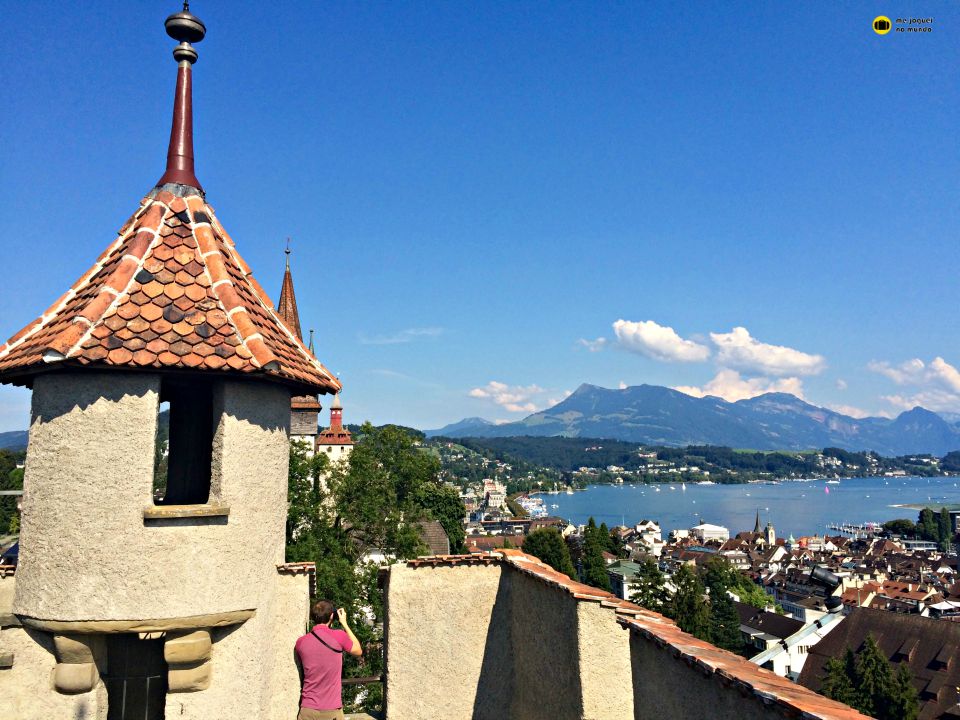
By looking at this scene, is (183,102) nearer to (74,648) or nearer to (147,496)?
(147,496)

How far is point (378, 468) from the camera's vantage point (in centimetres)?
2705

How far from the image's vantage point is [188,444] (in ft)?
23.6

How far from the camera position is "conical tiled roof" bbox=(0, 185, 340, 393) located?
5043mm

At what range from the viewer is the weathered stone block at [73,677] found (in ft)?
16.4

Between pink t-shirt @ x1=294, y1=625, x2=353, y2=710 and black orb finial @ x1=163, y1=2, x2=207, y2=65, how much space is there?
16.7 feet

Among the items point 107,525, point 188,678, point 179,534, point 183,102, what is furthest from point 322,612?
point 183,102

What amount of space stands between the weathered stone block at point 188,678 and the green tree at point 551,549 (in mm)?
67608

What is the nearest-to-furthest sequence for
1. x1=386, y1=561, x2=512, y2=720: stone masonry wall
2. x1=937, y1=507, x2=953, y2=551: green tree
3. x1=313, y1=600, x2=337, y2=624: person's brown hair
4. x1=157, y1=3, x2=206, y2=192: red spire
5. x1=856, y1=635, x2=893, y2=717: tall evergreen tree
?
x1=313, y1=600, x2=337, y2=624: person's brown hair, x1=157, y1=3, x2=206, y2=192: red spire, x1=386, y1=561, x2=512, y2=720: stone masonry wall, x1=856, y1=635, x2=893, y2=717: tall evergreen tree, x1=937, y1=507, x2=953, y2=551: green tree

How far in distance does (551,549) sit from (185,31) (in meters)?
73.1

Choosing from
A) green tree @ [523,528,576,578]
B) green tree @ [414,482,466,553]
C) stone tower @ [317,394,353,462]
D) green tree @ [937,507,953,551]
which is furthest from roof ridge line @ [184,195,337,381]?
green tree @ [937,507,953,551]

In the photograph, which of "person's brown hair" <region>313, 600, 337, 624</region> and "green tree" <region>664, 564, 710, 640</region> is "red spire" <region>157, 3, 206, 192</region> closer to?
"person's brown hair" <region>313, 600, 337, 624</region>

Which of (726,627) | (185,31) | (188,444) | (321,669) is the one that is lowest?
(726,627)

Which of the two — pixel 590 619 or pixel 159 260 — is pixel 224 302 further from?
pixel 590 619

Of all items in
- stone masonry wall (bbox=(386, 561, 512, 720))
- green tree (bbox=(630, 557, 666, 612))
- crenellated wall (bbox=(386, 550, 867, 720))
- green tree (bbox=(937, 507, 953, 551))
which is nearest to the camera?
crenellated wall (bbox=(386, 550, 867, 720))
